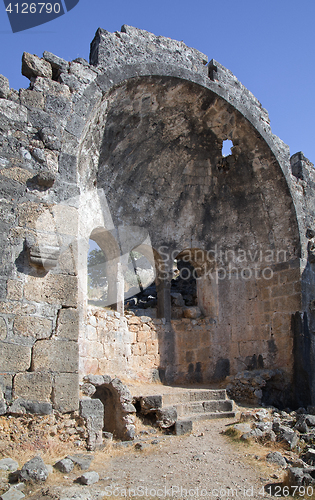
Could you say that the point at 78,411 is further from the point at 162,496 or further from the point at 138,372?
the point at 138,372

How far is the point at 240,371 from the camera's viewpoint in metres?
9.36

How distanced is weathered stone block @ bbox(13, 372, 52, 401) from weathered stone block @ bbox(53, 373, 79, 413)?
0.09m

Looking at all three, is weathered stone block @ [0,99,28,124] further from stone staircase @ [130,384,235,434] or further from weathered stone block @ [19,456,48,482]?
stone staircase @ [130,384,235,434]

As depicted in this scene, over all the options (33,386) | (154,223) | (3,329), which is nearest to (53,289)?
(3,329)

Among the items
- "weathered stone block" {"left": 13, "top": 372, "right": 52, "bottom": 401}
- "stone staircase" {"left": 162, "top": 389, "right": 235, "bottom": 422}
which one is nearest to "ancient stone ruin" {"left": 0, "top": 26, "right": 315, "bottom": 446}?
"weathered stone block" {"left": 13, "top": 372, "right": 52, "bottom": 401}

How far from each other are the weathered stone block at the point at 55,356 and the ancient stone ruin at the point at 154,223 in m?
0.02

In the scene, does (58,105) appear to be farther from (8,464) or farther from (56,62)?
(8,464)

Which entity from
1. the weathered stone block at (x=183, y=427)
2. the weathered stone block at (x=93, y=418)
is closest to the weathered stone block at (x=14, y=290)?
the weathered stone block at (x=93, y=418)

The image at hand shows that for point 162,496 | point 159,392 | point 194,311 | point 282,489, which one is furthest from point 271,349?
point 162,496

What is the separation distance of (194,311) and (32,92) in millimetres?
6078

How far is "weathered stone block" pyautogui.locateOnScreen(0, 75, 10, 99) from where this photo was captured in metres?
5.55

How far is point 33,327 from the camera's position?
511 centimetres

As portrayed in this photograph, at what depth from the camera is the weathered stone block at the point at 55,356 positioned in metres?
5.05

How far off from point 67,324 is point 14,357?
2.38 feet
